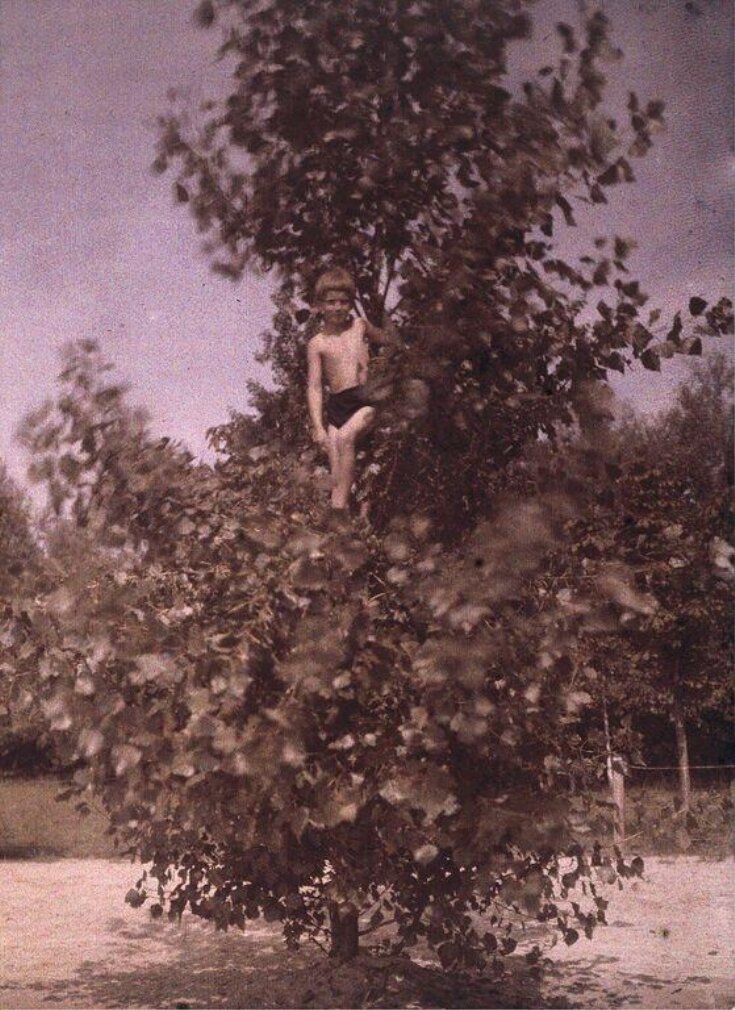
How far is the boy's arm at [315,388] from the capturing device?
357 cm

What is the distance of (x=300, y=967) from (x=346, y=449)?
3162 mm

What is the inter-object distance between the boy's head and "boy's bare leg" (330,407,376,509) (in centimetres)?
35

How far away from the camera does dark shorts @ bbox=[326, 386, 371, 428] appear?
11.5 feet

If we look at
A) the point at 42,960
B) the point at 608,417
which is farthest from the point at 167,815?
the point at 42,960

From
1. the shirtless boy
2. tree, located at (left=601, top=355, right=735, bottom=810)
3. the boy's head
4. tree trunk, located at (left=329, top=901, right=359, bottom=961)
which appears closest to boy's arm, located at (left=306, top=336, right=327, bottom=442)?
the shirtless boy

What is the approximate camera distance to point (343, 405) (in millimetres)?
3547

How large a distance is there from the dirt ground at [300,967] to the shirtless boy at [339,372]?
1.99 m

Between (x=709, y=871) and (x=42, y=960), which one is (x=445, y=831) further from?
(x=709, y=871)

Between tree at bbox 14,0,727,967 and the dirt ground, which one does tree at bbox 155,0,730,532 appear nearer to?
tree at bbox 14,0,727,967

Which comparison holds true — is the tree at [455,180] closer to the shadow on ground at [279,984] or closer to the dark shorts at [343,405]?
the dark shorts at [343,405]

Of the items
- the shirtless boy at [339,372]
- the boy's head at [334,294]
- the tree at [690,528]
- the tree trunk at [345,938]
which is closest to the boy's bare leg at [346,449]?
the shirtless boy at [339,372]

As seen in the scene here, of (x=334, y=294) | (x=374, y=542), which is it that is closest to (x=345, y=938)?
(x=374, y=542)

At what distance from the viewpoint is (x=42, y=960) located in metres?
5.81

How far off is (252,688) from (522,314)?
1.42 m
